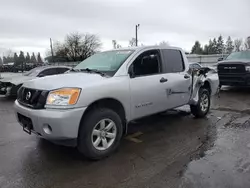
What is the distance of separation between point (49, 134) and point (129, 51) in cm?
212

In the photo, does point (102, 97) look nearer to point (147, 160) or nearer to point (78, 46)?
point (147, 160)

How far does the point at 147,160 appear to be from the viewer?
3730 mm

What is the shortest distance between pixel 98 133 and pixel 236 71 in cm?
853

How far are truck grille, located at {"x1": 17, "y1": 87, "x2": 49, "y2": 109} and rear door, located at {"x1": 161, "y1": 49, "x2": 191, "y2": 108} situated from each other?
7.93 ft

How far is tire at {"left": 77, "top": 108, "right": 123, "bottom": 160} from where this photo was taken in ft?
11.4

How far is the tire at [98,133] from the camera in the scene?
11.4 ft

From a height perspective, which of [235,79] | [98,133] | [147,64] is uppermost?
[147,64]

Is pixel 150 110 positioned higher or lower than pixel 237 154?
higher

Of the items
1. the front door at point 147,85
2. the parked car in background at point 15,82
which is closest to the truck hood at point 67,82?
the front door at point 147,85

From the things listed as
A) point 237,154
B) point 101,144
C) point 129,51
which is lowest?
point 237,154

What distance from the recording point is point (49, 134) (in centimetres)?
334

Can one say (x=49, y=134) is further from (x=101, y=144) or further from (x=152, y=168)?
(x=152, y=168)

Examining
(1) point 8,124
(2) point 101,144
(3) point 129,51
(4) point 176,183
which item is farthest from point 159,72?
(1) point 8,124

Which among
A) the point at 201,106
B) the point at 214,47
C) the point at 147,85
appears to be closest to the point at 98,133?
the point at 147,85
